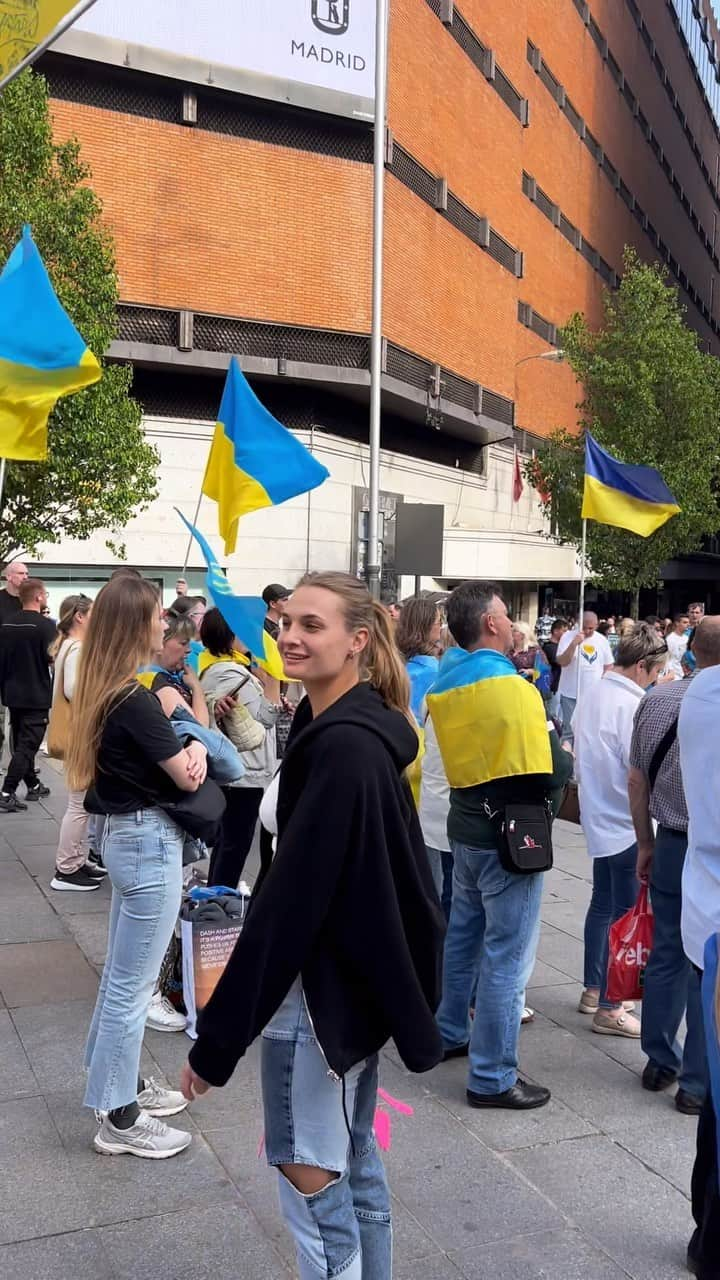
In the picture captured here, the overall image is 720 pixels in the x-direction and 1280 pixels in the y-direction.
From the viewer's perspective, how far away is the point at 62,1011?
199 inches

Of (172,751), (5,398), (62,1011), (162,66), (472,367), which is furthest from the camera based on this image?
(472,367)

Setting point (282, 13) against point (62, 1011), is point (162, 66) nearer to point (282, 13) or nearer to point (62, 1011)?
point (282, 13)

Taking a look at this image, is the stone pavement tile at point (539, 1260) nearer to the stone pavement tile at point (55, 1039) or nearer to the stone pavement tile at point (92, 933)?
the stone pavement tile at point (55, 1039)

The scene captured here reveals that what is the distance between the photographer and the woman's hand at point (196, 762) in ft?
12.2

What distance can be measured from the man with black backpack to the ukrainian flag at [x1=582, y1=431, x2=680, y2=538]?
5.38m

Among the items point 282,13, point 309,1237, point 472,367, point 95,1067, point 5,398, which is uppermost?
→ point 282,13

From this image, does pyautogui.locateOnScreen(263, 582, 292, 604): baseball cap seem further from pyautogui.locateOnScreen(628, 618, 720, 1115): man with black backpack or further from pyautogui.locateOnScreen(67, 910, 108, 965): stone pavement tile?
pyautogui.locateOnScreen(628, 618, 720, 1115): man with black backpack

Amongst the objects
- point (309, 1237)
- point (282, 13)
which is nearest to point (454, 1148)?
point (309, 1237)

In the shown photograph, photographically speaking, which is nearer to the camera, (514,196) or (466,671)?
(466,671)

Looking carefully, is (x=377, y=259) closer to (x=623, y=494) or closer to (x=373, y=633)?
(x=623, y=494)

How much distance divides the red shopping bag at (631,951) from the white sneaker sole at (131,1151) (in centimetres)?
190

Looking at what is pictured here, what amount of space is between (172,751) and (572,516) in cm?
2898

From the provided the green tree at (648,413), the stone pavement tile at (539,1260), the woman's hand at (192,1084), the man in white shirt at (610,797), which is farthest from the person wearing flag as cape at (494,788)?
the green tree at (648,413)

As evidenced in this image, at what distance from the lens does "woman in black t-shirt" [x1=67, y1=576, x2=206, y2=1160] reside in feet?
11.9
